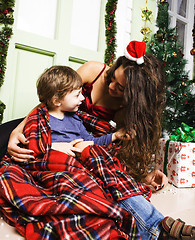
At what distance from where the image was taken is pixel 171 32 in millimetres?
2223

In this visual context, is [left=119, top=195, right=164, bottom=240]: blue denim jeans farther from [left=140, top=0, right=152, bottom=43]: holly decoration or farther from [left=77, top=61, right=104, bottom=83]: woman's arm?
[left=140, top=0, right=152, bottom=43]: holly decoration

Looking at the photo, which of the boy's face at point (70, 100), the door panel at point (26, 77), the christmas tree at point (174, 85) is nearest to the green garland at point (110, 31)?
the christmas tree at point (174, 85)

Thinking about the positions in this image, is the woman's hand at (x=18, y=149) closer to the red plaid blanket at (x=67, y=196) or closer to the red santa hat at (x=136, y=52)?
the red plaid blanket at (x=67, y=196)

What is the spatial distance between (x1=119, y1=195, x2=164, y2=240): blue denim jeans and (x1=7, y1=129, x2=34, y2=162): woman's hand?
0.42m

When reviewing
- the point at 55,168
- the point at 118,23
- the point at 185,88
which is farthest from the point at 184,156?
the point at 118,23

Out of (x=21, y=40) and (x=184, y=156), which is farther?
(x=21, y=40)

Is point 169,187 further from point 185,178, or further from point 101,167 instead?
point 101,167

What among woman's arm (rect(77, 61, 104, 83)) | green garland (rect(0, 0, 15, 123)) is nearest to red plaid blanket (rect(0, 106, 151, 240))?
woman's arm (rect(77, 61, 104, 83))

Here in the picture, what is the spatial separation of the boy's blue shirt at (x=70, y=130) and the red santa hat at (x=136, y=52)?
1.30ft

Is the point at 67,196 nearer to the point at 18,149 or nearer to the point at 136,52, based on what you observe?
the point at 18,149

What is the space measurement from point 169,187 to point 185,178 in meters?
0.13

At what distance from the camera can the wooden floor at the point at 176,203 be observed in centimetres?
109

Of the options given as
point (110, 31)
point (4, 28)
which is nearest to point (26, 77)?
point (4, 28)

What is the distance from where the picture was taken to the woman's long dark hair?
1131 millimetres
